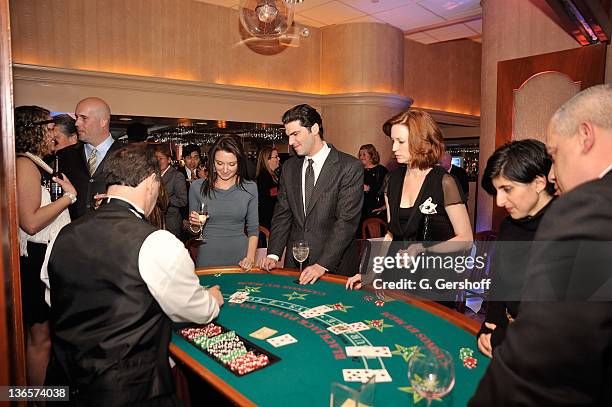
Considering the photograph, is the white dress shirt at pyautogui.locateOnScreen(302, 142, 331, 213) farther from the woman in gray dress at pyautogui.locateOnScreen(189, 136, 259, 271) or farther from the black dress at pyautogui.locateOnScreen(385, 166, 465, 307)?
the black dress at pyautogui.locateOnScreen(385, 166, 465, 307)

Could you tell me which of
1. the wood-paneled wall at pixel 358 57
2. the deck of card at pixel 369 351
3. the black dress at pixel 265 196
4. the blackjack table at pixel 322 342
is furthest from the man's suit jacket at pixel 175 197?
the wood-paneled wall at pixel 358 57

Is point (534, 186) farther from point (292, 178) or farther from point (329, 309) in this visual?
point (292, 178)

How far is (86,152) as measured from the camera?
3273 millimetres

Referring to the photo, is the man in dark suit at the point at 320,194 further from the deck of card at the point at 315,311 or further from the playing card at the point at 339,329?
the playing card at the point at 339,329

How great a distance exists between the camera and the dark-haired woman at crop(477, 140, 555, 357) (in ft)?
5.66

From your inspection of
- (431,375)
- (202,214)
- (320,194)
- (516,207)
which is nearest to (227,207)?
(202,214)

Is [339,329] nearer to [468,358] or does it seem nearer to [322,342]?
[322,342]

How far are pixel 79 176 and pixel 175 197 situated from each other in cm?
129

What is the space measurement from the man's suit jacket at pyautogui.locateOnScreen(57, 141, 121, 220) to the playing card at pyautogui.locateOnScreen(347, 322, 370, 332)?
2179mm

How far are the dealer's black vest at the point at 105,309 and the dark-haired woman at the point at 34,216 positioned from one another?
1.15 metres

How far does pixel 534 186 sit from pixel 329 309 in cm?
101

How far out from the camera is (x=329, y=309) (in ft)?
6.42

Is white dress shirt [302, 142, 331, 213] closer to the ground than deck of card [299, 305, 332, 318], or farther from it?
farther from it

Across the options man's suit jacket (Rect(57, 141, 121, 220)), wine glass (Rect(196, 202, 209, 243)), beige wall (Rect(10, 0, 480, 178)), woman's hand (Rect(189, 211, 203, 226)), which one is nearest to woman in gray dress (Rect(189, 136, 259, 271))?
wine glass (Rect(196, 202, 209, 243))
